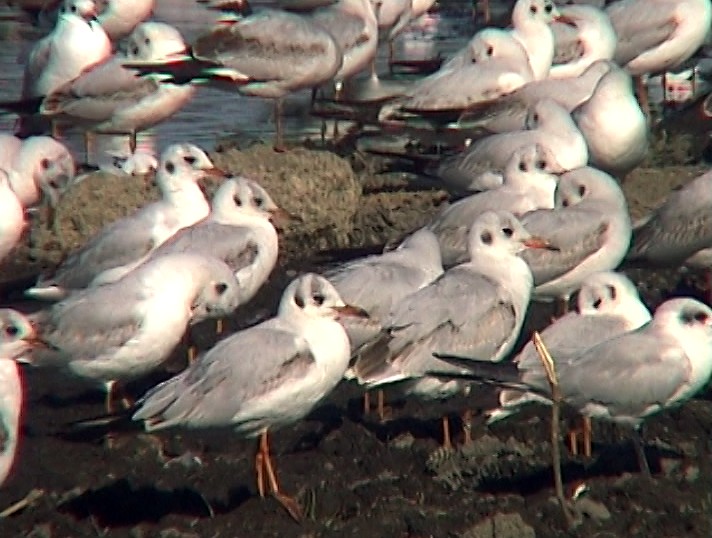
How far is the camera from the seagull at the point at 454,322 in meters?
9.48

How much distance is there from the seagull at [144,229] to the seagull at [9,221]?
47 cm

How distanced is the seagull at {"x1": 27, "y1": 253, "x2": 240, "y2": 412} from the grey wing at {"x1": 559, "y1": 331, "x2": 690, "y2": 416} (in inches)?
74.1

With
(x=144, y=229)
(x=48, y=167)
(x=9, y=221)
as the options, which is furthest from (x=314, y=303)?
(x=48, y=167)

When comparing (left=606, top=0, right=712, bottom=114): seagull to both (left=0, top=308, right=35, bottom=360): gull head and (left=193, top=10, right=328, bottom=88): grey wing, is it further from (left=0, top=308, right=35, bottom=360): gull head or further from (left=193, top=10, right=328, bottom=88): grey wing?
(left=0, top=308, right=35, bottom=360): gull head

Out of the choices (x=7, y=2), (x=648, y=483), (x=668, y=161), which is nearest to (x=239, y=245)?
(x=648, y=483)

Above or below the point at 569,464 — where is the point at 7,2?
below

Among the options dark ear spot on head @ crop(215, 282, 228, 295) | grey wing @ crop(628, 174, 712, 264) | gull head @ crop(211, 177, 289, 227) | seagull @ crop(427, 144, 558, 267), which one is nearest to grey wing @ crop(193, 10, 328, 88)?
seagull @ crop(427, 144, 558, 267)

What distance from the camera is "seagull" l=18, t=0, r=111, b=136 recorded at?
49.7 feet

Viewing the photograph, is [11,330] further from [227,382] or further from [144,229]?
[144,229]

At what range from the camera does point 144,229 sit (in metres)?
11.4

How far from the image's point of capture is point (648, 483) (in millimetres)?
8930

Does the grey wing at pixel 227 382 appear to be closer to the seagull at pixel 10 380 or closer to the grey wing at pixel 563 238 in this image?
the seagull at pixel 10 380

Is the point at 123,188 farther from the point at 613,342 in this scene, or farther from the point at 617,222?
the point at 613,342

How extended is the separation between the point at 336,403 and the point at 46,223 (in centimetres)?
333
